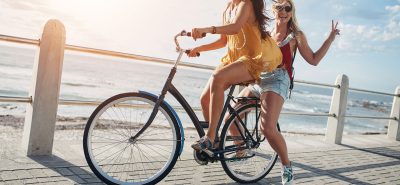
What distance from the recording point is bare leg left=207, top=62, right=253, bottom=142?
3623mm

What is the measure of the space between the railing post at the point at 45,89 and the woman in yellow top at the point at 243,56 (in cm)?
139

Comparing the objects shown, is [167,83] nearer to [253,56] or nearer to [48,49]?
[253,56]

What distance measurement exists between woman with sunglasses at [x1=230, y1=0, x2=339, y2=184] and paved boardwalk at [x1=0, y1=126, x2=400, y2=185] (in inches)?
26.0

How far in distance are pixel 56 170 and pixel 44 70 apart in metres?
1.02

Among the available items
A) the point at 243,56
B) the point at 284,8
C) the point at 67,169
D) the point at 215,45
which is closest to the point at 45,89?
the point at 67,169

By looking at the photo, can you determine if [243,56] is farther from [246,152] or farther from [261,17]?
[246,152]

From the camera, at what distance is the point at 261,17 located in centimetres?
362

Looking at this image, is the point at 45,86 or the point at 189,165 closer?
the point at 45,86

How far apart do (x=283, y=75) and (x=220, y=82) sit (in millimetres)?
731

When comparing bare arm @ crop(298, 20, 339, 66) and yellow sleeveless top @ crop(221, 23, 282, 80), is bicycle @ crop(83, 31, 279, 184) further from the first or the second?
bare arm @ crop(298, 20, 339, 66)

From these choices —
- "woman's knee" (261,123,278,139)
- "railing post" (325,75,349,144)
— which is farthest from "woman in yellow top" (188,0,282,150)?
"railing post" (325,75,349,144)

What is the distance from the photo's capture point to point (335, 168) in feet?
18.5

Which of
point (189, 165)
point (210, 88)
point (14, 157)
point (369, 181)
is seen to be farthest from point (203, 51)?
point (369, 181)

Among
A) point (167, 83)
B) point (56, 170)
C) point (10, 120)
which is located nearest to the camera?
point (167, 83)
